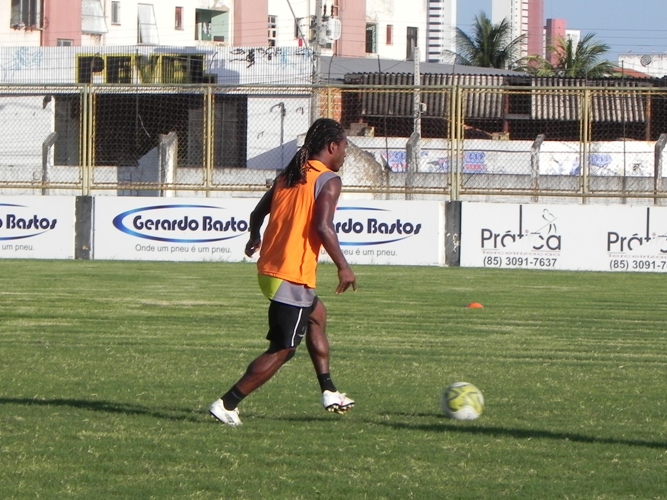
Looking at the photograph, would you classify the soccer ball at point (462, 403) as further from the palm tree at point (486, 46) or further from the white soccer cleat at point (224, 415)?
the palm tree at point (486, 46)

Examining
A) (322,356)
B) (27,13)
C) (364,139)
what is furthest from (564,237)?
(27,13)

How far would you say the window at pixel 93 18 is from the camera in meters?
63.6

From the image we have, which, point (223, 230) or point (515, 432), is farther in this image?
point (223, 230)

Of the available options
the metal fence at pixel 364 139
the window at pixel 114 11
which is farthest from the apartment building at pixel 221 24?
the metal fence at pixel 364 139

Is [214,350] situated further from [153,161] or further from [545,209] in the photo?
[153,161]

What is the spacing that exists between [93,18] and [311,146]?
2340 inches

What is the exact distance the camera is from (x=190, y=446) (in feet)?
21.6

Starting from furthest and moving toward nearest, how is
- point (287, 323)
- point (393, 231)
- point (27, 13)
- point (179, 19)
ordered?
point (179, 19) < point (27, 13) < point (393, 231) < point (287, 323)

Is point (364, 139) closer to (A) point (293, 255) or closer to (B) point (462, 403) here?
(B) point (462, 403)

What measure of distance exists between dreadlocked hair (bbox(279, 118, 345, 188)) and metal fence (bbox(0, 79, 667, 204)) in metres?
14.1

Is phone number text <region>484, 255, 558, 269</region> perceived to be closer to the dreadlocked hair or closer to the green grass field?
the green grass field

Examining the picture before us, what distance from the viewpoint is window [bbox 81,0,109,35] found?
63594mm

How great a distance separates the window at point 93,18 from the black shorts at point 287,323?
58.9 meters

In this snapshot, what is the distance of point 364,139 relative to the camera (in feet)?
91.6
